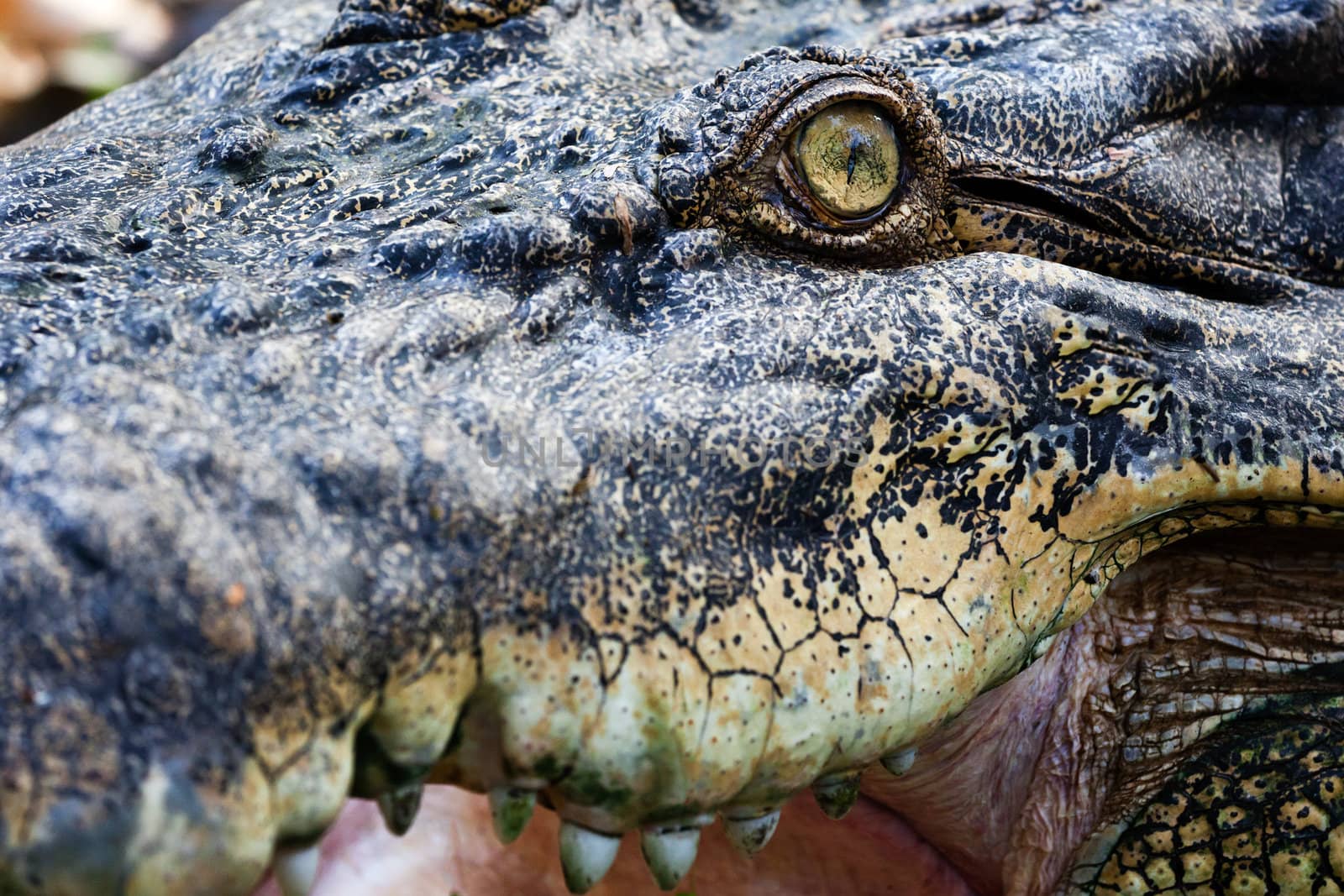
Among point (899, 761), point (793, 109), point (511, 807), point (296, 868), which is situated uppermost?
point (793, 109)

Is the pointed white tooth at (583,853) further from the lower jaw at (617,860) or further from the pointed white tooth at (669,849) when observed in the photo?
the lower jaw at (617,860)

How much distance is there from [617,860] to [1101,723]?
85cm

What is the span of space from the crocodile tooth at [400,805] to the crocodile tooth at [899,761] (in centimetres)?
62

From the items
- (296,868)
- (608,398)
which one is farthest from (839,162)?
(296,868)

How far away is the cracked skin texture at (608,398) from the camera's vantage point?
1.16 meters

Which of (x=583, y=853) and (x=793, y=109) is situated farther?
(x=793, y=109)

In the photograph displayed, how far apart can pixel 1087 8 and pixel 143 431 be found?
5.30ft

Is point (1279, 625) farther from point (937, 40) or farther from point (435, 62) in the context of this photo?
point (435, 62)

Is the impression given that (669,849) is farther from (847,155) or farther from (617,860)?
(847,155)

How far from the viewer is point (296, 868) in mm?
1241

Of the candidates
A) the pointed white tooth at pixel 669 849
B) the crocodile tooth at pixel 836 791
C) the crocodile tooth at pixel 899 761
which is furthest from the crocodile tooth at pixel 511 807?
the crocodile tooth at pixel 899 761

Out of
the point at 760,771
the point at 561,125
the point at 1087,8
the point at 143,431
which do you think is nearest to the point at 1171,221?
the point at 1087,8

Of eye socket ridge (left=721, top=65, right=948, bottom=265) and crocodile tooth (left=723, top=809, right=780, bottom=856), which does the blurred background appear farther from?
crocodile tooth (left=723, top=809, right=780, bottom=856)

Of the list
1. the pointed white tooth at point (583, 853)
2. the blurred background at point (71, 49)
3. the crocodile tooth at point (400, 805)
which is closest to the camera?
the crocodile tooth at point (400, 805)
